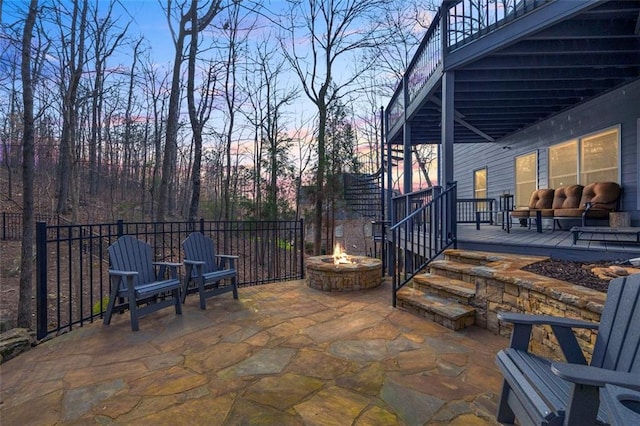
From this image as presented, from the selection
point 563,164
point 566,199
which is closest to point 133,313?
point 566,199

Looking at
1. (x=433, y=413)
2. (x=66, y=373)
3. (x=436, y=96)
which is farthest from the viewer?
(x=436, y=96)

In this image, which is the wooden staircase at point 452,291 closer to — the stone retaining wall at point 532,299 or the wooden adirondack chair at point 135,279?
the stone retaining wall at point 532,299

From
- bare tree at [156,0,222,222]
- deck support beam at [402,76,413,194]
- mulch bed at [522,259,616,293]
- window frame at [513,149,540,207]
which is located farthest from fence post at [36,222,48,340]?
window frame at [513,149,540,207]

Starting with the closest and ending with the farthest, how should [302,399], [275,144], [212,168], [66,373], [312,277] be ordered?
1. [302,399]
2. [66,373]
3. [312,277]
4. [275,144]
5. [212,168]

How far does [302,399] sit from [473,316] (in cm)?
206

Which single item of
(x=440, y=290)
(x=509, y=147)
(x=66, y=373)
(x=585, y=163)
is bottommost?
(x=66, y=373)

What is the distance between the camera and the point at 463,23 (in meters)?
4.90

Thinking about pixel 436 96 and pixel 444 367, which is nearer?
pixel 444 367

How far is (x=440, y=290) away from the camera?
365cm

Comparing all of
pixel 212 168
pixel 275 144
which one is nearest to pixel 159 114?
Answer: pixel 212 168

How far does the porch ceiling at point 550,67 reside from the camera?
3.98 metres

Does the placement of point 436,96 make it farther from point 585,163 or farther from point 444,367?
point 444,367

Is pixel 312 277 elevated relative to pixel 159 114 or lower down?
lower down

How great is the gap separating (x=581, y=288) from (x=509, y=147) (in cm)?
711
